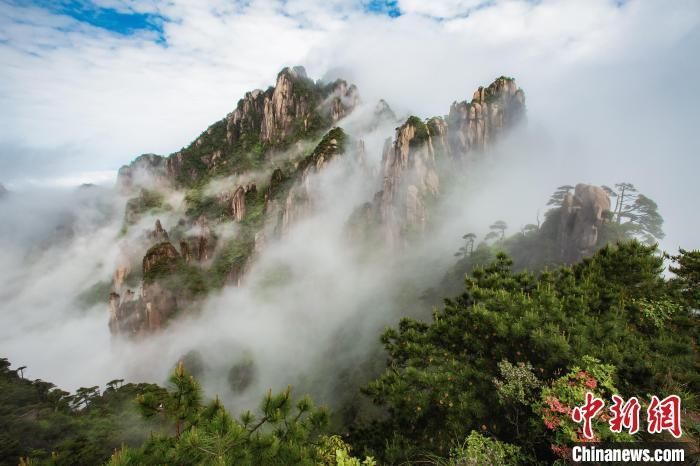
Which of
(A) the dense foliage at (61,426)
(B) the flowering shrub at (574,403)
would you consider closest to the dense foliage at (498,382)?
(B) the flowering shrub at (574,403)

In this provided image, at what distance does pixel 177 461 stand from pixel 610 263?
14.8 m

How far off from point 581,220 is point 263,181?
11610cm

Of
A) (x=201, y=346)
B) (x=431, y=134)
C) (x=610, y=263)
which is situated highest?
(x=431, y=134)

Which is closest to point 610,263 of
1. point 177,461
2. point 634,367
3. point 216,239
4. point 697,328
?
point 697,328

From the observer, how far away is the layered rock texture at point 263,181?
79.7 m

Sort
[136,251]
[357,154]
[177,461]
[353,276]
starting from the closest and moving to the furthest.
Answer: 1. [177,461]
2. [353,276]
3. [357,154]
4. [136,251]

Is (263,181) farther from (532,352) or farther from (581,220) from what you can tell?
(532,352)

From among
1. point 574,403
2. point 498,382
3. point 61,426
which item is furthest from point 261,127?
point 574,403

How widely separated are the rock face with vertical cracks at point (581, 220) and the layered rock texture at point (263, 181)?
34097 mm

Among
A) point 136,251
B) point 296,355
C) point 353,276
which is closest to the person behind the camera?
point 296,355

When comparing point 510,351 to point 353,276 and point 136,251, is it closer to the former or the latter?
point 353,276

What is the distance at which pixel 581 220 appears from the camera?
44.5 m

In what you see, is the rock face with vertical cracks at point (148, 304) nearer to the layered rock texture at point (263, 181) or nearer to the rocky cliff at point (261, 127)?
the layered rock texture at point (263, 181)

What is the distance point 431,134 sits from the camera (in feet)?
Answer: 265
